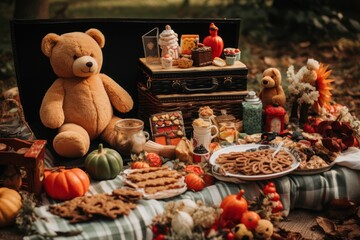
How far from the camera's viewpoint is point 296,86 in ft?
14.8

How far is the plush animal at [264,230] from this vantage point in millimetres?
3188

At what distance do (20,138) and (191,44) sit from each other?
1561 millimetres

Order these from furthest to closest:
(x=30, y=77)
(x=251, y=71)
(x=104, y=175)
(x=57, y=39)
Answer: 1. (x=251, y=71)
2. (x=30, y=77)
3. (x=57, y=39)
4. (x=104, y=175)

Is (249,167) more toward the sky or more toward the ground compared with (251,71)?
more toward the sky

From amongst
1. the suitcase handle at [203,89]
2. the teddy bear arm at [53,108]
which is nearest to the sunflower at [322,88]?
the suitcase handle at [203,89]

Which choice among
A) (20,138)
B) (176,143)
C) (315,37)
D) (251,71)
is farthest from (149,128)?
(315,37)

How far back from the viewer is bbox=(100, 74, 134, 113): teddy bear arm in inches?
172

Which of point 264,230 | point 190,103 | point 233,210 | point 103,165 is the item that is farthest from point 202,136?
point 264,230

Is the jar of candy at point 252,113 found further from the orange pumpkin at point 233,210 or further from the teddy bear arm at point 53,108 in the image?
the teddy bear arm at point 53,108

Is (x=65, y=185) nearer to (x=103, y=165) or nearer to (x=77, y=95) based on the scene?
(x=103, y=165)

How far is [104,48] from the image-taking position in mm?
4559

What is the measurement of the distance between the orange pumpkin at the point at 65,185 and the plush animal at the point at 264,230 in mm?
1113

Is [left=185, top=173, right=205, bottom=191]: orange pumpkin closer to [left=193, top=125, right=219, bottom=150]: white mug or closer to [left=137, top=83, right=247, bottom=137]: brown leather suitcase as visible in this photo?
[left=193, top=125, right=219, bottom=150]: white mug

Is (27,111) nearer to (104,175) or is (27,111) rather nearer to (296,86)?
(104,175)
